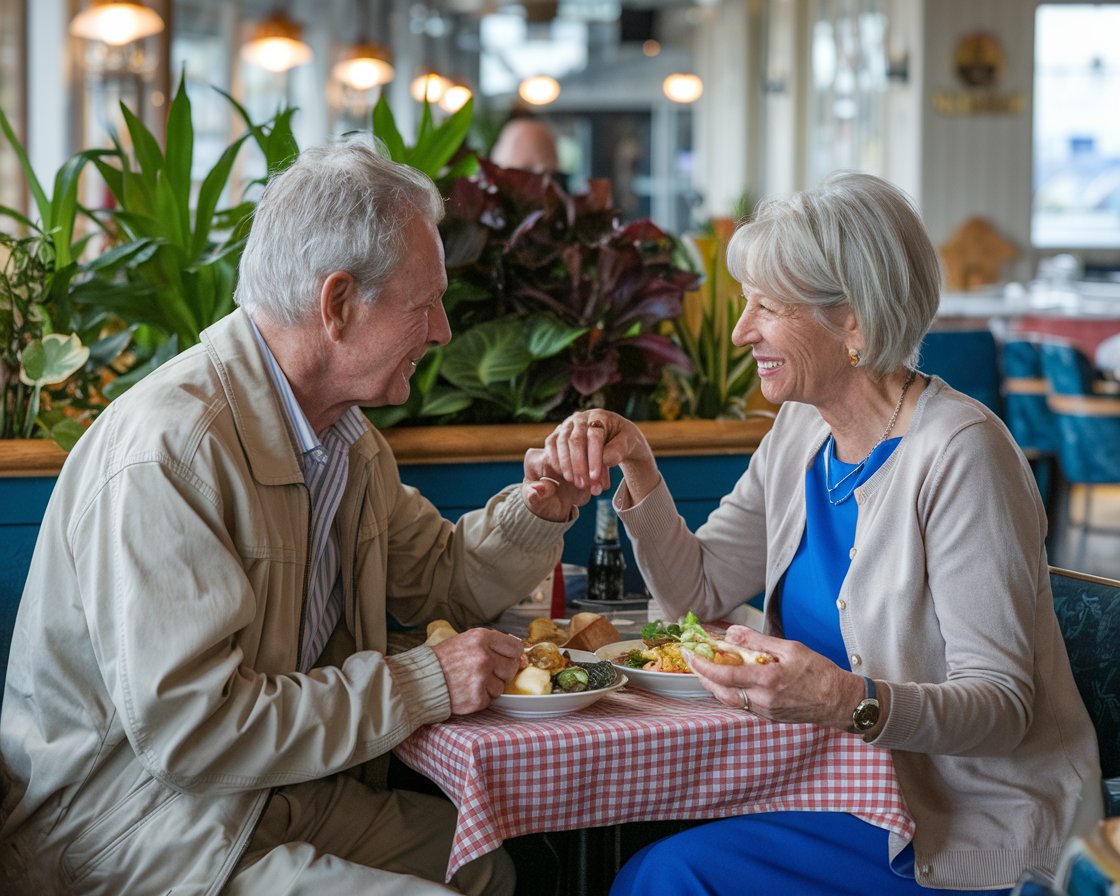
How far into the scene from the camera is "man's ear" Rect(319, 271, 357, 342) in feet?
5.98

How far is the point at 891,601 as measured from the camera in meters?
1.87

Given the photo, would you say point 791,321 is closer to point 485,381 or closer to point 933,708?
point 933,708

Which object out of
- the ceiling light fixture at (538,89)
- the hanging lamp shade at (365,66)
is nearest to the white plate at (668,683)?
the hanging lamp shade at (365,66)

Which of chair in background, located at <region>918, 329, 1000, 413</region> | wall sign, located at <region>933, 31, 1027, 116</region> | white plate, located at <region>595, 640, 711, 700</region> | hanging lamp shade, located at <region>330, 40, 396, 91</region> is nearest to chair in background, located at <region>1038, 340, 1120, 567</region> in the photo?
chair in background, located at <region>918, 329, 1000, 413</region>

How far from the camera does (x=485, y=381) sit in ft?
9.39

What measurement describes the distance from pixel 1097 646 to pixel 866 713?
23.9 inches

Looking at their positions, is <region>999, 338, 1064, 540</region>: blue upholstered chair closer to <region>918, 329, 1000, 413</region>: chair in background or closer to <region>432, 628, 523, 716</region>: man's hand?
<region>918, 329, 1000, 413</region>: chair in background

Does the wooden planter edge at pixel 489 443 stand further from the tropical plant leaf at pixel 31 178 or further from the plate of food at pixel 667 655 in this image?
the plate of food at pixel 667 655

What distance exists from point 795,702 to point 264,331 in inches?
33.3

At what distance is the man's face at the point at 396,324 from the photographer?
1867 mm

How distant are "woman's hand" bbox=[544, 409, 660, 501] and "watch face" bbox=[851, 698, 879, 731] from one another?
569 millimetres

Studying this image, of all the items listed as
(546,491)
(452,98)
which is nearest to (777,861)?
(546,491)

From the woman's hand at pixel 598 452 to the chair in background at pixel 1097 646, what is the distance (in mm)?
673

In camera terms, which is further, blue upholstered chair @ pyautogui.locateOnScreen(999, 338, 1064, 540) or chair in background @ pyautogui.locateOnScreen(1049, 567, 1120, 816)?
blue upholstered chair @ pyautogui.locateOnScreen(999, 338, 1064, 540)
